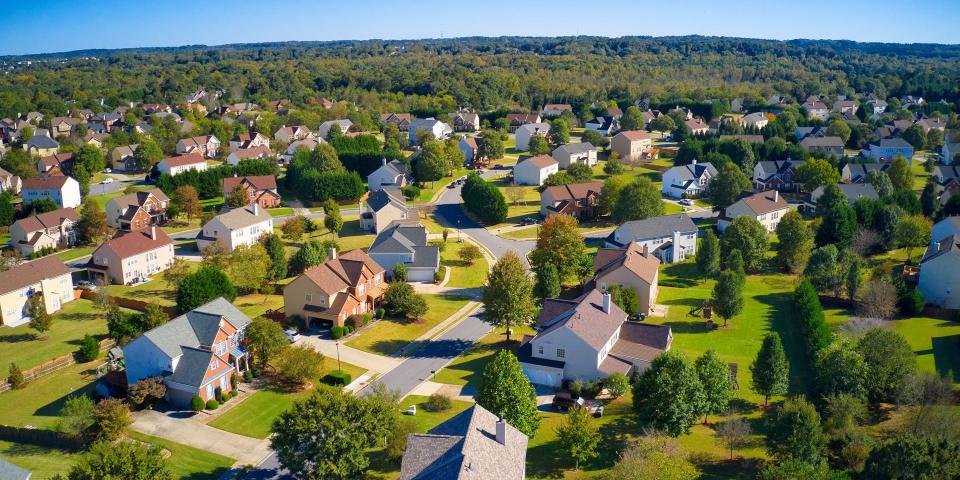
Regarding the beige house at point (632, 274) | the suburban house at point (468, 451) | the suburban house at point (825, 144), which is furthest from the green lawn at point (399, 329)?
the suburban house at point (825, 144)

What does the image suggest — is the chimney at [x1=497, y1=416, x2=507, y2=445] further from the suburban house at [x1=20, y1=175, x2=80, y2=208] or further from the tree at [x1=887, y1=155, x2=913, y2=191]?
the tree at [x1=887, y1=155, x2=913, y2=191]

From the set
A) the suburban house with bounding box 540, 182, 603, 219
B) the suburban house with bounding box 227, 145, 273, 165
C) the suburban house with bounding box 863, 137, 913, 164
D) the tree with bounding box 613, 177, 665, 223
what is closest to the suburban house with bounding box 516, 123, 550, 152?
the suburban house with bounding box 227, 145, 273, 165

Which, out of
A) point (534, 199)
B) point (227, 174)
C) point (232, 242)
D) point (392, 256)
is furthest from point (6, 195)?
point (534, 199)

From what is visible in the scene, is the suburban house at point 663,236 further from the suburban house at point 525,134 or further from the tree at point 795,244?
the suburban house at point 525,134

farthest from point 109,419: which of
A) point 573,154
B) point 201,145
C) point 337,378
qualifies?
point 201,145

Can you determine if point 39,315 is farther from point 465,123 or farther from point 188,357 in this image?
point 465,123

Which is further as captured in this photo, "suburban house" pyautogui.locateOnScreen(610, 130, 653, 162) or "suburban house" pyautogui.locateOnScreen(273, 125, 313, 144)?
"suburban house" pyautogui.locateOnScreen(273, 125, 313, 144)
